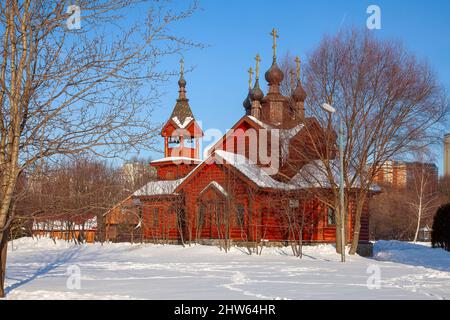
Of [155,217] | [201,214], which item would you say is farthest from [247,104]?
[201,214]

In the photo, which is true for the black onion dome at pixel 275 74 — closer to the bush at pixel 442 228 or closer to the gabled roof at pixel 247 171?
the gabled roof at pixel 247 171

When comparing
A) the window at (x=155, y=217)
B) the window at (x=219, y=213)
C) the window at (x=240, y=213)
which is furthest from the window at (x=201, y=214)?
the window at (x=155, y=217)

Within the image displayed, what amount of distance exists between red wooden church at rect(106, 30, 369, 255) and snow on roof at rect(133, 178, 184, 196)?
66mm

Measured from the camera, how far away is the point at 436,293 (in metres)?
11.9

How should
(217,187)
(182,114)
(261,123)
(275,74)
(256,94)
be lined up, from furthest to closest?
(182,114) → (256,94) → (275,74) → (261,123) → (217,187)

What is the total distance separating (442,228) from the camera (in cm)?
3584

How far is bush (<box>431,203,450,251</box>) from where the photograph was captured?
3475cm

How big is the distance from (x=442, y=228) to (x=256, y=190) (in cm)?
1313

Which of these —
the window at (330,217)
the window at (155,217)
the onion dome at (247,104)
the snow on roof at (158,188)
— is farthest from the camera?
the onion dome at (247,104)

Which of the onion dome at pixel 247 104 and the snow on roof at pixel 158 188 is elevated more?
the onion dome at pixel 247 104

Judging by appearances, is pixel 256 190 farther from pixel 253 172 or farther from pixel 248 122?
pixel 248 122

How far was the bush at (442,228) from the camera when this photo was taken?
34.8 metres
